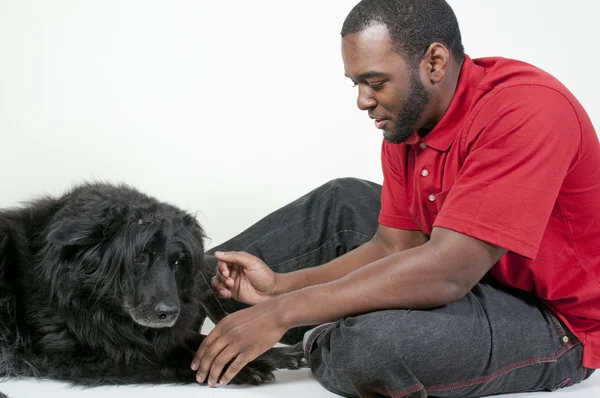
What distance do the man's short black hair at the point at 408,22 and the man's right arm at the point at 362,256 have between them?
941 mm

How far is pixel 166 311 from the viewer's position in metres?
2.70

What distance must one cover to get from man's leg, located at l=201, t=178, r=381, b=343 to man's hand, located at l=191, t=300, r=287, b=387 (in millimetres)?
1004

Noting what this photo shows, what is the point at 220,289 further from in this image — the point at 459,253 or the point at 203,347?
the point at 459,253

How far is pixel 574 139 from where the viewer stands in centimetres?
247

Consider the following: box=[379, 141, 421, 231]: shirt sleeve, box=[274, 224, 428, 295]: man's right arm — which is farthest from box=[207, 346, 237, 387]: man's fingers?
box=[379, 141, 421, 231]: shirt sleeve

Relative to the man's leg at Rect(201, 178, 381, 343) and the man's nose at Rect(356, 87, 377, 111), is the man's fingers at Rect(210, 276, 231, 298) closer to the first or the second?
the man's leg at Rect(201, 178, 381, 343)

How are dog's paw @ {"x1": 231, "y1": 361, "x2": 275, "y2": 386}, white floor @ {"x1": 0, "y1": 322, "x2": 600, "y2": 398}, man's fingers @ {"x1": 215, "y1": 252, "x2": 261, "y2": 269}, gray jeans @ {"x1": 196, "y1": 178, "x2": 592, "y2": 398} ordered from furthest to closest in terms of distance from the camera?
1. man's fingers @ {"x1": 215, "y1": 252, "x2": 261, "y2": 269}
2. dog's paw @ {"x1": 231, "y1": 361, "x2": 275, "y2": 386}
3. white floor @ {"x1": 0, "y1": 322, "x2": 600, "y2": 398}
4. gray jeans @ {"x1": 196, "y1": 178, "x2": 592, "y2": 398}

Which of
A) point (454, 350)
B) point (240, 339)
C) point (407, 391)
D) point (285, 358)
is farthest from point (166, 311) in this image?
point (454, 350)

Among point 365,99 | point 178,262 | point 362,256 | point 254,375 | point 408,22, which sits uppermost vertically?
point 408,22

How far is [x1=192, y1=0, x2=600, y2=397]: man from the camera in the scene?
240 cm

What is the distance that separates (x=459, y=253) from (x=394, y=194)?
840mm

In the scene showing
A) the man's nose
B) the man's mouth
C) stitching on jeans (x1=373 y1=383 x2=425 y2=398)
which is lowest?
stitching on jeans (x1=373 y1=383 x2=425 y2=398)

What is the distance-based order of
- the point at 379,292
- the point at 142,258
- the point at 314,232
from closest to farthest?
the point at 379,292 → the point at 142,258 → the point at 314,232

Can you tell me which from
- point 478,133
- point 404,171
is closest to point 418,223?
point 404,171
